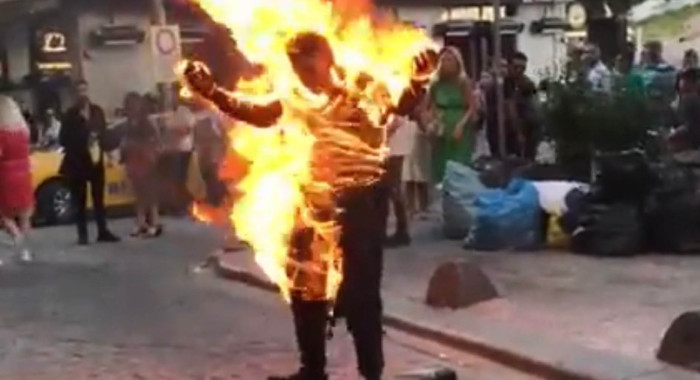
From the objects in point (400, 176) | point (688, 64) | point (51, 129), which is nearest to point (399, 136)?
point (400, 176)

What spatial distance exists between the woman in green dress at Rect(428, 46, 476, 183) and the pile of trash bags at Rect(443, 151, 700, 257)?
1.02m

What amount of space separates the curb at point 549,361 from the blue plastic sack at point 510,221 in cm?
342

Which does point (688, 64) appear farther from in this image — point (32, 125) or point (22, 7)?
point (22, 7)

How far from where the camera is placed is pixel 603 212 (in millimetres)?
13367

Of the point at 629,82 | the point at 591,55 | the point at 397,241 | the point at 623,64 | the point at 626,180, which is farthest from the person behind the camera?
the point at 591,55

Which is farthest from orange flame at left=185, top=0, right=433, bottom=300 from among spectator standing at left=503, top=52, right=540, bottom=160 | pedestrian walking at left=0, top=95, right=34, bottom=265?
spectator standing at left=503, top=52, right=540, bottom=160

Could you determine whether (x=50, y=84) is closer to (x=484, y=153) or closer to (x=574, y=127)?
(x=484, y=153)

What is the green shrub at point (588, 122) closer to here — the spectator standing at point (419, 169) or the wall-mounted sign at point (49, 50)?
the spectator standing at point (419, 169)

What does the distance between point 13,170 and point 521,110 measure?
6.05 meters

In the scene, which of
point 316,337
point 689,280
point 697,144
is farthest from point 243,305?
point 697,144

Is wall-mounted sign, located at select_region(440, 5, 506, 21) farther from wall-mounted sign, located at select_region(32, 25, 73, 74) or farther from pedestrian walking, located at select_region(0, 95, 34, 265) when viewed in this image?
pedestrian walking, located at select_region(0, 95, 34, 265)

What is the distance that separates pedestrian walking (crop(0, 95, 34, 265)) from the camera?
51.0ft

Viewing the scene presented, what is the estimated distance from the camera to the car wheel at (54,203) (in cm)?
2148

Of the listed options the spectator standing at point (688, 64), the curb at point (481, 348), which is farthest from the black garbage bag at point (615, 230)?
the spectator standing at point (688, 64)
